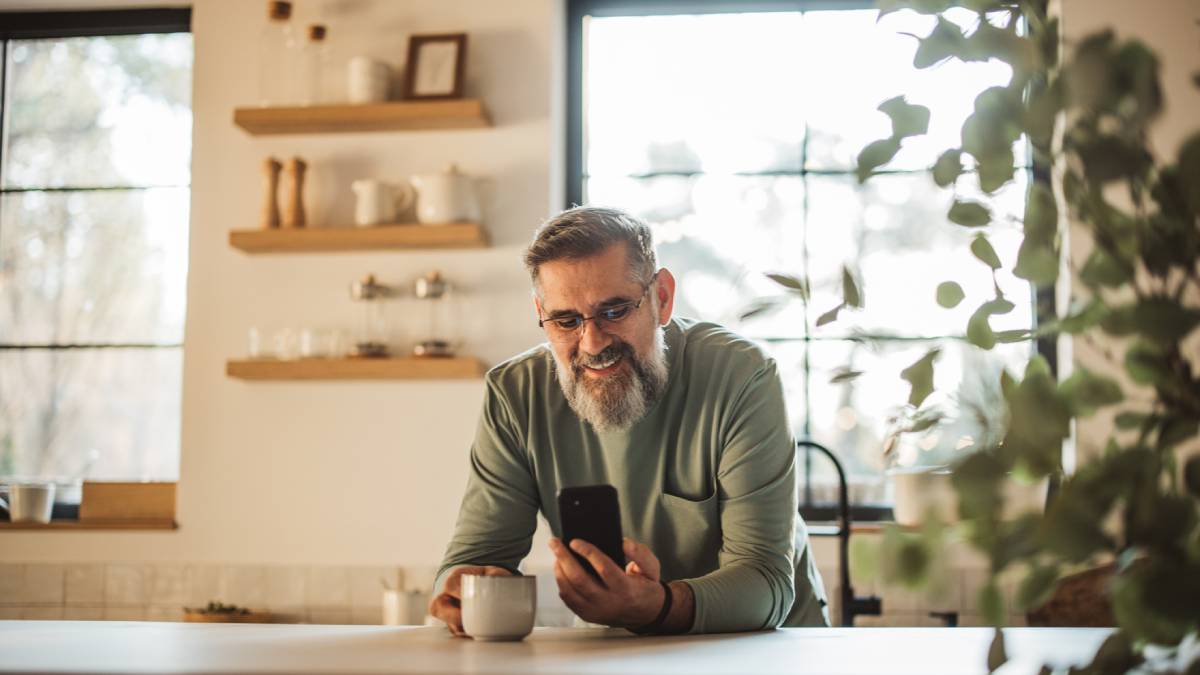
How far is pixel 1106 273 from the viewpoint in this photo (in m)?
0.69

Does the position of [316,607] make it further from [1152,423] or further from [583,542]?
[1152,423]

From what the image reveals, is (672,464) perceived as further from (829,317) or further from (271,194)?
(271,194)

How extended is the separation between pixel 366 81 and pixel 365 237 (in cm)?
49

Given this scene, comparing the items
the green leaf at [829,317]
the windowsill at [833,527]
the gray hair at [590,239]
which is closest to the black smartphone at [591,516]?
the gray hair at [590,239]

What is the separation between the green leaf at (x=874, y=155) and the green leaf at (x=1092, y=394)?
0.66 ft

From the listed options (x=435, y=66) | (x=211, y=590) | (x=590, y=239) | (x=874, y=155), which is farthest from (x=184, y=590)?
(x=874, y=155)

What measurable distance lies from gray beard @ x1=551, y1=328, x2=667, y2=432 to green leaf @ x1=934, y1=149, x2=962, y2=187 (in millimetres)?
1262

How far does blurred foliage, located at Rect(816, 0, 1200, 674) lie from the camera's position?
60 centimetres

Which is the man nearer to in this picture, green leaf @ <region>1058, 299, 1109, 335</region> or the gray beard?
the gray beard

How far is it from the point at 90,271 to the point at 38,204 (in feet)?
1.00

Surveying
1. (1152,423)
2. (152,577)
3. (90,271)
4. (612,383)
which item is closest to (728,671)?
(1152,423)

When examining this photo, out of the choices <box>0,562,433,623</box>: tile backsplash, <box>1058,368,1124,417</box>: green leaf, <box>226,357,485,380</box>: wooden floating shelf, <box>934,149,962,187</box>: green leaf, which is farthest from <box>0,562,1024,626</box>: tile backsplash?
<box>1058,368,1124,417</box>: green leaf

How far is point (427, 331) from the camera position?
357 centimetres

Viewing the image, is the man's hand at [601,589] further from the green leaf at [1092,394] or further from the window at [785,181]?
the window at [785,181]
